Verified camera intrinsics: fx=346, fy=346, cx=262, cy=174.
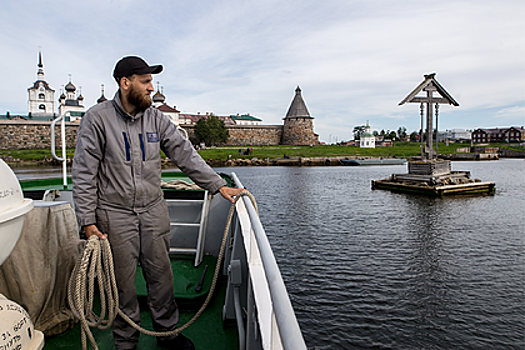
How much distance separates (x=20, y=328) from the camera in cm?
153

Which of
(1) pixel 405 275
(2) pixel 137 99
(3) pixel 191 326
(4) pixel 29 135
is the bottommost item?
(1) pixel 405 275

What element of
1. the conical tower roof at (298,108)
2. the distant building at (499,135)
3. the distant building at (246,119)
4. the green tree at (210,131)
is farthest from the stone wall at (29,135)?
the distant building at (499,135)

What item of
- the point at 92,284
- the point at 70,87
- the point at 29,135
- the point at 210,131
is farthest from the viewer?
the point at 70,87

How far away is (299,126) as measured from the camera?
76.4 metres

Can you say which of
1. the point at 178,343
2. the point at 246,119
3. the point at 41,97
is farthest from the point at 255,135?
the point at 178,343

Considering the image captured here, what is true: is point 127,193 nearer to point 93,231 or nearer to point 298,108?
point 93,231

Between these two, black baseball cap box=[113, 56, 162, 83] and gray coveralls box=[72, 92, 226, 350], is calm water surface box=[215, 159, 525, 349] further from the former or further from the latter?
black baseball cap box=[113, 56, 162, 83]

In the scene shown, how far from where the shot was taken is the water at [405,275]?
601cm

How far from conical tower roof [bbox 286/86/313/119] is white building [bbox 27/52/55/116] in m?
56.1

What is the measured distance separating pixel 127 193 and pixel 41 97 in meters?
99.8

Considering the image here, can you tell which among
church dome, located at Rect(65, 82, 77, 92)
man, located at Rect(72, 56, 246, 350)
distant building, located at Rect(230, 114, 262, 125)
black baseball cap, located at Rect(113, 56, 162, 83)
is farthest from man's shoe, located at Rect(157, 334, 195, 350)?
distant building, located at Rect(230, 114, 262, 125)

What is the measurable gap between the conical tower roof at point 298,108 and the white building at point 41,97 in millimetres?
56070

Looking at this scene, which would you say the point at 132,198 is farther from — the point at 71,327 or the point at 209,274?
the point at 209,274

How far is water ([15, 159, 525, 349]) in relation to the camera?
6.01 m
